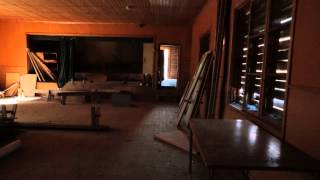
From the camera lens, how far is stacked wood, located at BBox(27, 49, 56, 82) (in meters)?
9.49

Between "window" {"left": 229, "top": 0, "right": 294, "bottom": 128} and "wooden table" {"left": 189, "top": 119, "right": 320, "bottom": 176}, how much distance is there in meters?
0.41

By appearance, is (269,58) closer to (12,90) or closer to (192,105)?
(192,105)

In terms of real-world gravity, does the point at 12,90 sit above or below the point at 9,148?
above

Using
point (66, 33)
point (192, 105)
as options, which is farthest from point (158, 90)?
point (192, 105)

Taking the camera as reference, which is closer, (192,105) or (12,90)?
(192,105)

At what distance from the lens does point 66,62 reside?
31.2ft

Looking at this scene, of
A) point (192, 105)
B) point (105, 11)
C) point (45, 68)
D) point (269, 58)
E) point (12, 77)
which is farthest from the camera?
point (45, 68)

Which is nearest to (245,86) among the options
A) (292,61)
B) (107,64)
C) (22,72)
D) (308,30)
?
(292,61)

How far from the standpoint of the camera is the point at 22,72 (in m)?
9.55

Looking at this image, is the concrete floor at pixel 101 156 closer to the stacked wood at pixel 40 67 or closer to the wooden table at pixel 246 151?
the wooden table at pixel 246 151

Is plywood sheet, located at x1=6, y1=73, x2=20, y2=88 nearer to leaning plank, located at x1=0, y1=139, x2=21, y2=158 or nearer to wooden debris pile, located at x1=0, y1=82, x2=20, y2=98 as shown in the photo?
wooden debris pile, located at x1=0, y1=82, x2=20, y2=98

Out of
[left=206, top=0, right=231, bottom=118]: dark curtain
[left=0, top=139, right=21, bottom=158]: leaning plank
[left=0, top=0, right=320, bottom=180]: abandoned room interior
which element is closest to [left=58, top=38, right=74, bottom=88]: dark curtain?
[left=0, top=0, right=320, bottom=180]: abandoned room interior

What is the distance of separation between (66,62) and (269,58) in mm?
8280

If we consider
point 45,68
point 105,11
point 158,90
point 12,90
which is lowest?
point 12,90
